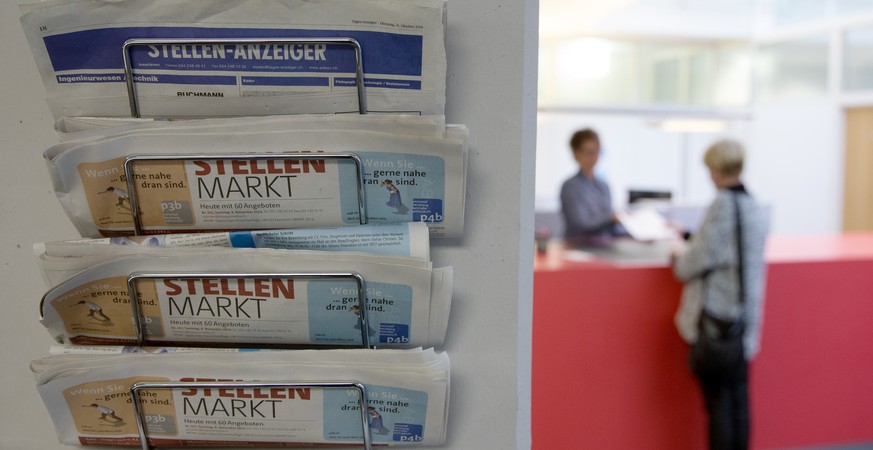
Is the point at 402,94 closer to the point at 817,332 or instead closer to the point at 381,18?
the point at 381,18

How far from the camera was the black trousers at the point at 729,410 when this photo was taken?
6.14ft

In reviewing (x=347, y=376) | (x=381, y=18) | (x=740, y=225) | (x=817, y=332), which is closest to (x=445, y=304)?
(x=347, y=376)

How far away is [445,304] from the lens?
0.48 m

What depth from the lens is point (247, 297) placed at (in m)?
0.48

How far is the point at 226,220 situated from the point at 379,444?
220 millimetres

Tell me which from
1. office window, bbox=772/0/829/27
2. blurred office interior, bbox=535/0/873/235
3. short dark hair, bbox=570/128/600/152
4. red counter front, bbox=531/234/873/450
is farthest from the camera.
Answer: office window, bbox=772/0/829/27

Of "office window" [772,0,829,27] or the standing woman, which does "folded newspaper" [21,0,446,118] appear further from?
"office window" [772,0,829,27]

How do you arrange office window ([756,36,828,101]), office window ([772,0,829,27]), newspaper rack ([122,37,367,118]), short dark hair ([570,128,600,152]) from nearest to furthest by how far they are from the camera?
1. newspaper rack ([122,37,367,118])
2. short dark hair ([570,128,600,152])
3. office window ([756,36,828,101])
4. office window ([772,0,829,27])

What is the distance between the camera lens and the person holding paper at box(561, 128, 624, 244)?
2785 millimetres

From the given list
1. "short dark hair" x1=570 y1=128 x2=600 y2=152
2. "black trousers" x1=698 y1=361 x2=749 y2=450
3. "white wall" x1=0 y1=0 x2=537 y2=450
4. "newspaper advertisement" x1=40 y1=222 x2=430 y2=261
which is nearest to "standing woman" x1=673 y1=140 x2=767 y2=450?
"black trousers" x1=698 y1=361 x2=749 y2=450

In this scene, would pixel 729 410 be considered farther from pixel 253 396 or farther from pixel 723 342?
pixel 253 396

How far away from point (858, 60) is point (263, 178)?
6.51 m

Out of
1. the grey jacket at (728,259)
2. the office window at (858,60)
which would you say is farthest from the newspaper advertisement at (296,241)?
Answer: the office window at (858,60)

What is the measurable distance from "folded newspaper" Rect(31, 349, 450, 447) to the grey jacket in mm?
1525
